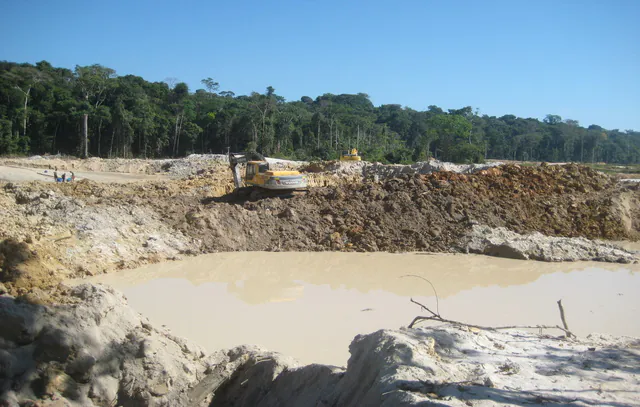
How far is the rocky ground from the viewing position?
3770mm

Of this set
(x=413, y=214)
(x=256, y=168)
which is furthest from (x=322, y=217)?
(x=256, y=168)

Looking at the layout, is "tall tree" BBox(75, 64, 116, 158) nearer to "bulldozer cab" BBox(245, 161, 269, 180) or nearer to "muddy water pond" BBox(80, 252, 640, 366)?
"bulldozer cab" BBox(245, 161, 269, 180)

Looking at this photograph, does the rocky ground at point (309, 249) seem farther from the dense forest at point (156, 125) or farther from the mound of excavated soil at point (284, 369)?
the dense forest at point (156, 125)

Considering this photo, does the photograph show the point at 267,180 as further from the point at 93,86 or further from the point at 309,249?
the point at 93,86

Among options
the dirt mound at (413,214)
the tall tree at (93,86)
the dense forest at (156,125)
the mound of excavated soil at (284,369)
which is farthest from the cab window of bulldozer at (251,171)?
the tall tree at (93,86)

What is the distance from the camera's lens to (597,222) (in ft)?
53.2

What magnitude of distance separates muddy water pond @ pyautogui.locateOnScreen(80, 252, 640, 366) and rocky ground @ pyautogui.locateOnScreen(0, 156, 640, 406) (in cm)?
94

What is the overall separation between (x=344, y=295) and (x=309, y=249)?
3.88 metres

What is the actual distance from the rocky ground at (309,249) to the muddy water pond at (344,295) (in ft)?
3.08

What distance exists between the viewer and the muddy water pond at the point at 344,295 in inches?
307

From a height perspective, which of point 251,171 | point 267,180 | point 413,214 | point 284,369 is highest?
point 251,171

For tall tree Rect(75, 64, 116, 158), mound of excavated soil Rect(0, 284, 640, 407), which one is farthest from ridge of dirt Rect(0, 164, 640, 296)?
tall tree Rect(75, 64, 116, 158)

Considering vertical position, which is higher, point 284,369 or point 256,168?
point 256,168

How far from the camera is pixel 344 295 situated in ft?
32.4
